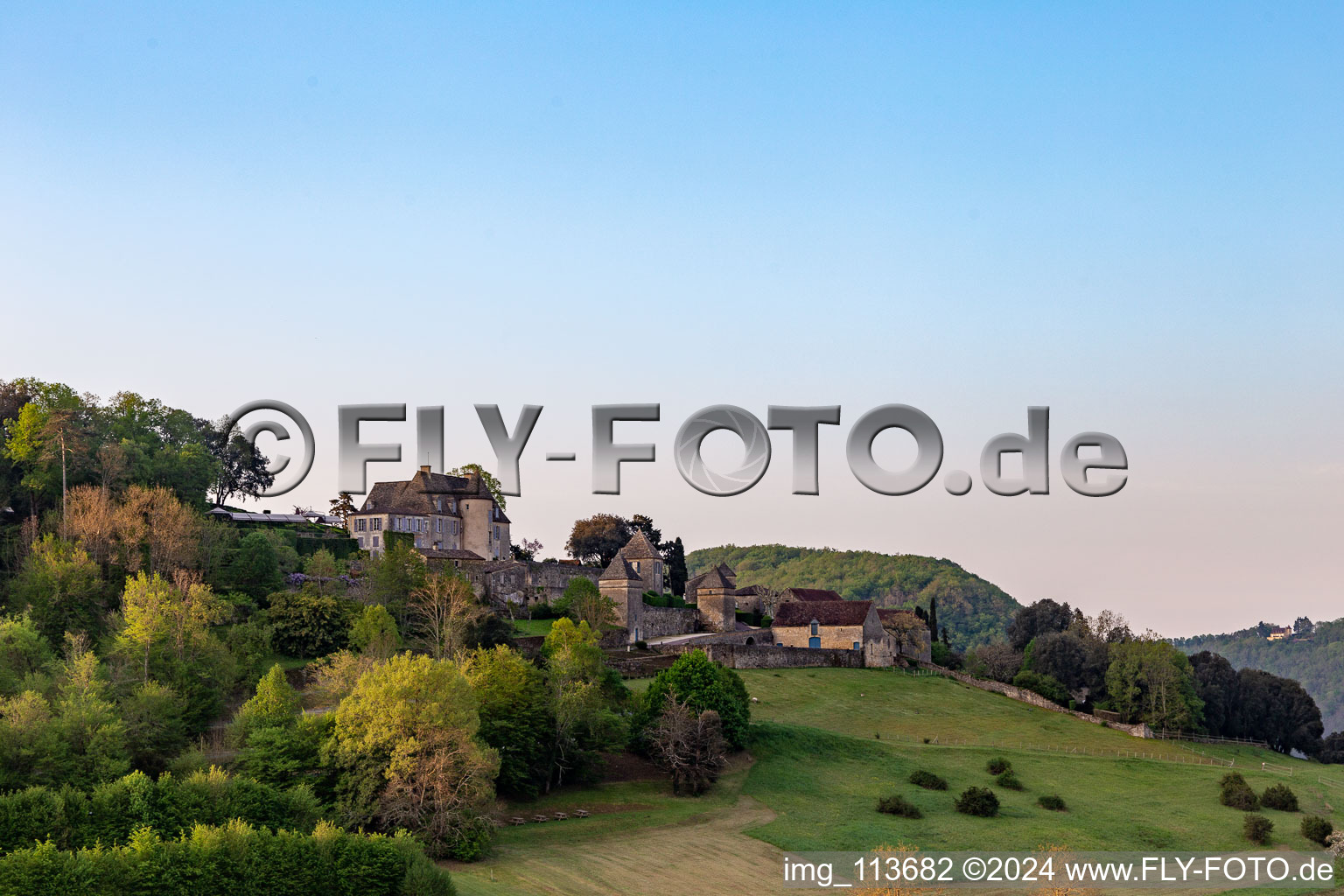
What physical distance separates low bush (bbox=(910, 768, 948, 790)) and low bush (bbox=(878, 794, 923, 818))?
12.6 feet

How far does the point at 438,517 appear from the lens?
300 feet

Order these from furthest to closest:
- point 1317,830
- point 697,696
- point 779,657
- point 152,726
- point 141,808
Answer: point 779,657, point 697,696, point 1317,830, point 152,726, point 141,808

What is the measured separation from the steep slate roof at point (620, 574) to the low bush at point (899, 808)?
3217cm

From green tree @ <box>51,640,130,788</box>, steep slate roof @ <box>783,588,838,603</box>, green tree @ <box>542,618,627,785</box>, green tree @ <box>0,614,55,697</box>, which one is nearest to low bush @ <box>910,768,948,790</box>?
green tree @ <box>542,618,627,785</box>

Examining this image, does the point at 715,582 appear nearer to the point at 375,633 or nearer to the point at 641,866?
the point at 375,633

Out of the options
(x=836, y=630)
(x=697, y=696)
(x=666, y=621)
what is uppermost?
(x=666, y=621)

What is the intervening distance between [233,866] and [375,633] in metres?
23.3

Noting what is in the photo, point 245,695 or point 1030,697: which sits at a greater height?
point 245,695

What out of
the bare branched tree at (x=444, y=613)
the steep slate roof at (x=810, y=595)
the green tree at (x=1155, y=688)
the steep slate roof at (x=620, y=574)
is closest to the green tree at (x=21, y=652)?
the bare branched tree at (x=444, y=613)

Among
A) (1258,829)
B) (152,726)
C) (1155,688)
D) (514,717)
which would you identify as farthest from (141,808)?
(1155,688)

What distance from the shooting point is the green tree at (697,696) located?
208 ft

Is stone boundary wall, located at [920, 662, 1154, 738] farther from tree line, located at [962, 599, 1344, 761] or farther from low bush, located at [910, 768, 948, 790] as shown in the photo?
low bush, located at [910, 768, 948, 790]

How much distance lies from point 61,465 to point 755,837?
45590mm

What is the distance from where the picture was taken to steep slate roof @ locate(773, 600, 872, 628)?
299 ft
